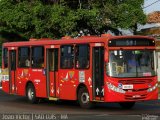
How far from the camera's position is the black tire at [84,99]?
70.9 feet

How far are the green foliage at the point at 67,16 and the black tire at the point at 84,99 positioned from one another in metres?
13.4

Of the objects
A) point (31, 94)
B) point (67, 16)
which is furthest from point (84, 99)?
point (67, 16)

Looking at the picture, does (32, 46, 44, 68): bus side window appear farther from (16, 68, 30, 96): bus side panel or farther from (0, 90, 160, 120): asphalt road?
(0, 90, 160, 120): asphalt road

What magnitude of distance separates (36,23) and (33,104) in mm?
11619

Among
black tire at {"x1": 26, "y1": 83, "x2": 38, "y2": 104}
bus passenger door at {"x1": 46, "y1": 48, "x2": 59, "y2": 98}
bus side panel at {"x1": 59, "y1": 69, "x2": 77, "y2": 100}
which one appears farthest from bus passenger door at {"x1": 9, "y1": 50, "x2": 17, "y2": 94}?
bus side panel at {"x1": 59, "y1": 69, "x2": 77, "y2": 100}

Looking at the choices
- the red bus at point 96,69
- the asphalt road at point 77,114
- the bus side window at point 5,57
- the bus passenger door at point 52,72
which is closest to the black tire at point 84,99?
the red bus at point 96,69

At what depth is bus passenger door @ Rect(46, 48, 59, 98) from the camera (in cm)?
2388

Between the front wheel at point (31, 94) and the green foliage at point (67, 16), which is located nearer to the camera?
the front wheel at point (31, 94)

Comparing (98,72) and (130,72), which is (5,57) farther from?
Result: (130,72)

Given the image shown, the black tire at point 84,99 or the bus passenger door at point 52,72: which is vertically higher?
the bus passenger door at point 52,72

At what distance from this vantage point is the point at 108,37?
68.6ft

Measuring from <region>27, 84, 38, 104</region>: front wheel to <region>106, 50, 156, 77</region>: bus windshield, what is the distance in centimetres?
577

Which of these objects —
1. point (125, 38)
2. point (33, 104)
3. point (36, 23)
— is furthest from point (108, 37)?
point (36, 23)

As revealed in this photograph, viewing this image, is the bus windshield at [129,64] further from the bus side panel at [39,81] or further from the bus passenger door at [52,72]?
the bus side panel at [39,81]
